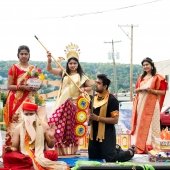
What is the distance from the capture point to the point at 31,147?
20.3ft

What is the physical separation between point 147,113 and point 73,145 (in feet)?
4.96

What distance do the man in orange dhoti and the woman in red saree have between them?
117cm

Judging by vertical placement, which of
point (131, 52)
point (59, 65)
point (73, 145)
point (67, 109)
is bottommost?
point (73, 145)

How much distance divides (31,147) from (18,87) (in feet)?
4.63

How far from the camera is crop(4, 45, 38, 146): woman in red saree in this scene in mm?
7381

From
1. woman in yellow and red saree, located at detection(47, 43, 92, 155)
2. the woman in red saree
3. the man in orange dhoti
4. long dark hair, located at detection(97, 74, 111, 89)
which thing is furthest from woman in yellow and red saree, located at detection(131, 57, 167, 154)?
the man in orange dhoti

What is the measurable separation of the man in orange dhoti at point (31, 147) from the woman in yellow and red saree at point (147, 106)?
262cm

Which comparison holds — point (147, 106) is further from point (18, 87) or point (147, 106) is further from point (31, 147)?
point (31, 147)

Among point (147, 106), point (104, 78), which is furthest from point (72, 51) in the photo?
point (147, 106)

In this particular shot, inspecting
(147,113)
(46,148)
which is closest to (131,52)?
(147,113)

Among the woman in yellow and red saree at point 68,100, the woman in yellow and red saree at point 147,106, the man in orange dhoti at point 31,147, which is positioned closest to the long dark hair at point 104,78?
the woman in yellow and red saree at point 68,100

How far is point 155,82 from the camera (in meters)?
8.52

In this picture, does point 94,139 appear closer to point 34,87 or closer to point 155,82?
point 34,87

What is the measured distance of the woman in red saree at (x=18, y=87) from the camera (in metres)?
7.38
